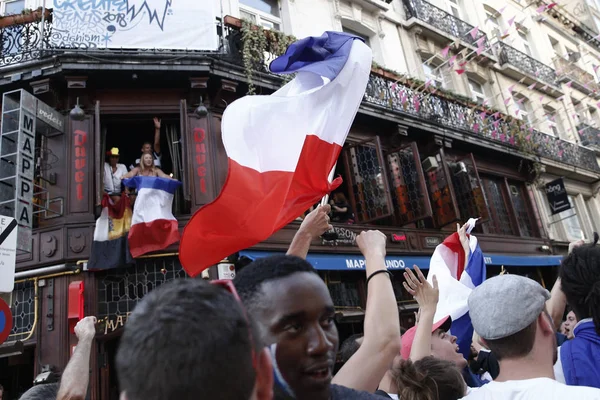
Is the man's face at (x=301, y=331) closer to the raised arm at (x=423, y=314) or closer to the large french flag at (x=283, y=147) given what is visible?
the raised arm at (x=423, y=314)

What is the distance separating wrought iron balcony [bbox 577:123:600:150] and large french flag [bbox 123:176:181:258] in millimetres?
18114

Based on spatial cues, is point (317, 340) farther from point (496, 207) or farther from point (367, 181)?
point (496, 207)

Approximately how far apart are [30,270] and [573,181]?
1826 centimetres

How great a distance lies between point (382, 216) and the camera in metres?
10.9

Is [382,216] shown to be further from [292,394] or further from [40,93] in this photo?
[292,394]

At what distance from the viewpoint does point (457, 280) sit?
4949mm

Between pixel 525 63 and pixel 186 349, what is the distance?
70.7ft

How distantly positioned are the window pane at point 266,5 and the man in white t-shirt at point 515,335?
38.1 ft

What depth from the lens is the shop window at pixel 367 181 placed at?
440 inches

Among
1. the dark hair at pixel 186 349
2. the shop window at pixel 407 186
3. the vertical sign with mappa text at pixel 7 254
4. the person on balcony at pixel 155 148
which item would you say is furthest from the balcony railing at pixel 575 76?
the dark hair at pixel 186 349

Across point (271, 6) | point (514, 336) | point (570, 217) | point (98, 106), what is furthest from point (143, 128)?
point (570, 217)

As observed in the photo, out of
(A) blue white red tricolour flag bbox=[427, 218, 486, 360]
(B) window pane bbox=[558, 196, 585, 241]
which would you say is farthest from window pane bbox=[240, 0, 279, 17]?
(B) window pane bbox=[558, 196, 585, 241]

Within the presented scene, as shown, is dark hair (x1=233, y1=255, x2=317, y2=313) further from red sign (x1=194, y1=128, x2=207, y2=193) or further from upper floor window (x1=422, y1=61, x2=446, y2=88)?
upper floor window (x1=422, y1=61, x2=446, y2=88)

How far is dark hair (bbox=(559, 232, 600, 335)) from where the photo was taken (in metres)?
2.70
